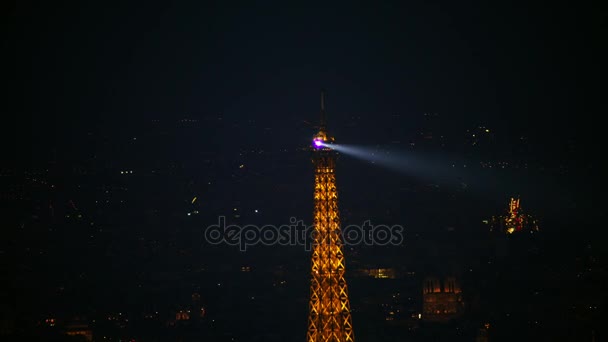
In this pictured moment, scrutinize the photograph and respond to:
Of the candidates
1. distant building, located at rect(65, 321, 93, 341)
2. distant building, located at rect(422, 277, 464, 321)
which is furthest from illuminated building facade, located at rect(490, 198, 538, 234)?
distant building, located at rect(65, 321, 93, 341)

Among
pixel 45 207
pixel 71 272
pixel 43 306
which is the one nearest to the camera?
pixel 43 306

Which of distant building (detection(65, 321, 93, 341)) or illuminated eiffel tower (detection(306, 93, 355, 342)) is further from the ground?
illuminated eiffel tower (detection(306, 93, 355, 342))

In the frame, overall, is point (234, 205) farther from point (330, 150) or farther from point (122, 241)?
point (330, 150)

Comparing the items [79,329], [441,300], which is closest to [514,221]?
[441,300]

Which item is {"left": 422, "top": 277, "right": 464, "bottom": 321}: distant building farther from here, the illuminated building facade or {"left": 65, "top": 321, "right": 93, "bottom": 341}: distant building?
{"left": 65, "top": 321, "right": 93, "bottom": 341}: distant building

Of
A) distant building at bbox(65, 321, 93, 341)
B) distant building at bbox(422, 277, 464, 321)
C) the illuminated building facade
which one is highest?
the illuminated building facade

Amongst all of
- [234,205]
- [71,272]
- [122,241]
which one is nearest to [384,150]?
[234,205]

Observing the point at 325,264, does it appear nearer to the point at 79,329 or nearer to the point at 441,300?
the point at 79,329
